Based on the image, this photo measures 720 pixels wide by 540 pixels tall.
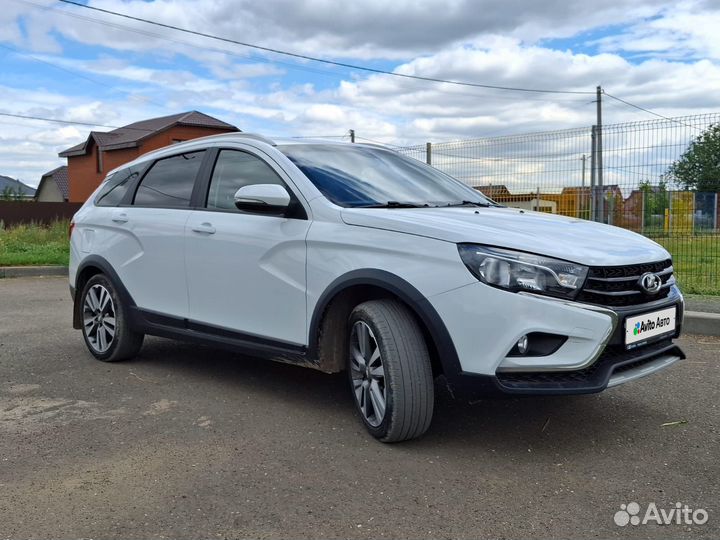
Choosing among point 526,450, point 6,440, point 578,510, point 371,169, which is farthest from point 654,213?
point 6,440

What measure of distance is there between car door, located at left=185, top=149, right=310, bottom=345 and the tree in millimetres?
5866

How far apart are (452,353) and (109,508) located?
1639mm

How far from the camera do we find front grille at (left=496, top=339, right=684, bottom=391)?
3.19m

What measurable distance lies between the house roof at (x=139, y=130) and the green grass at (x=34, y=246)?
2154cm

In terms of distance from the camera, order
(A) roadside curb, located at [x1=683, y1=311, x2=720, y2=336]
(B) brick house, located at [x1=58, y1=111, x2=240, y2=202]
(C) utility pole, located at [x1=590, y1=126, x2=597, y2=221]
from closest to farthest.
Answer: (A) roadside curb, located at [x1=683, y1=311, x2=720, y2=336]
(C) utility pole, located at [x1=590, y1=126, x2=597, y2=221]
(B) brick house, located at [x1=58, y1=111, x2=240, y2=202]

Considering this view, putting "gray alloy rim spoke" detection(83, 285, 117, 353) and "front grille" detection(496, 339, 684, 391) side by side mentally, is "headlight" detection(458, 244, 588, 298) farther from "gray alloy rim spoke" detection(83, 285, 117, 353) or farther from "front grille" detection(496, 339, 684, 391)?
"gray alloy rim spoke" detection(83, 285, 117, 353)

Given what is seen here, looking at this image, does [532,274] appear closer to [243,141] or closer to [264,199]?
[264,199]

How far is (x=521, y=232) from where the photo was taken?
341 cm

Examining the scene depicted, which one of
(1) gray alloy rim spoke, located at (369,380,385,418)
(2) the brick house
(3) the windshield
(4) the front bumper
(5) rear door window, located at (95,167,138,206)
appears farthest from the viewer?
(2) the brick house

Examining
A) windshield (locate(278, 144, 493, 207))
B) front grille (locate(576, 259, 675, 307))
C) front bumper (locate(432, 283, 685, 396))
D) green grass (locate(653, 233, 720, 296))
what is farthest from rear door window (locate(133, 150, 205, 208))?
green grass (locate(653, 233, 720, 296))

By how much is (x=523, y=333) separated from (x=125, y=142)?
131 feet

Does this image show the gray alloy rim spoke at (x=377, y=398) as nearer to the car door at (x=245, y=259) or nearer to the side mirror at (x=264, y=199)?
the car door at (x=245, y=259)

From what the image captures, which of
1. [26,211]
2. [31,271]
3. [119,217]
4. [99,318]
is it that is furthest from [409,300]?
[26,211]

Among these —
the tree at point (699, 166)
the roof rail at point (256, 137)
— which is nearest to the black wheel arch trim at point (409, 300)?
the roof rail at point (256, 137)
